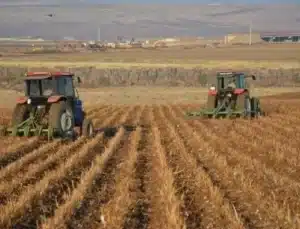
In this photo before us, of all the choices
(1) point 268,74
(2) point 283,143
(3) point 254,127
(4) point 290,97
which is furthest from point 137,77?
(2) point 283,143

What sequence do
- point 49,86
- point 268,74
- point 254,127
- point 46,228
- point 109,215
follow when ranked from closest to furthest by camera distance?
point 46,228 → point 109,215 → point 49,86 → point 254,127 → point 268,74

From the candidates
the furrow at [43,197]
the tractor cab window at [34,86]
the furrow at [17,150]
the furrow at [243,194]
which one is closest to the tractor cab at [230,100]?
the tractor cab window at [34,86]

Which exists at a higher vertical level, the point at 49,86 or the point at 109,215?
the point at 49,86

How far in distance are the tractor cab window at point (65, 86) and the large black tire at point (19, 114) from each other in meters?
0.89

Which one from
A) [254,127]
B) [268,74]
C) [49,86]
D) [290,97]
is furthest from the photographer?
[268,74]

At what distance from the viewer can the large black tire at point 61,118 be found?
14609 millimetres

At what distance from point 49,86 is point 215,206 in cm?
830

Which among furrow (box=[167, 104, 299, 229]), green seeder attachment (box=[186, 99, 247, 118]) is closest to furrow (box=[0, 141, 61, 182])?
furrow (box=[167, 104, 299, 229])

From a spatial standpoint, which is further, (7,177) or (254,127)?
(254,127)

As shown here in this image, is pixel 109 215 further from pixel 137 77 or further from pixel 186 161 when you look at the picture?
pixel 137 77

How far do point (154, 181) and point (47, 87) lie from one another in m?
6.37

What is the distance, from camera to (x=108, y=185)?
30.9 feet

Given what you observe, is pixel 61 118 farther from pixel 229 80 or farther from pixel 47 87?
pixel 229 80

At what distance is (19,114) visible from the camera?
15305mm
